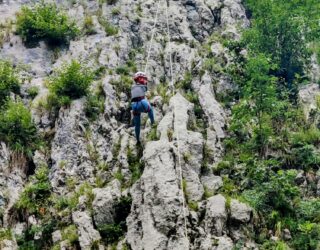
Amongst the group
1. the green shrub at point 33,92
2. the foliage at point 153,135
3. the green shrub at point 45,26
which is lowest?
the foliage at point 153,135

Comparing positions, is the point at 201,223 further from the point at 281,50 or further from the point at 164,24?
the point at 164,24

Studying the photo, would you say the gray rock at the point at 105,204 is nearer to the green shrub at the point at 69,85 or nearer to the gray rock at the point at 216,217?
the gray rock at the point at 216,217

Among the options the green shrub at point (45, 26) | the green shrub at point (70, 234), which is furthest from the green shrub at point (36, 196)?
the green shrub at point (45, 26)

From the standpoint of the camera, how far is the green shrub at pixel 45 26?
18.6 m

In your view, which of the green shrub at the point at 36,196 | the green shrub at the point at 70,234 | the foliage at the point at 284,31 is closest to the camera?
the green shrub at the point at 70,234

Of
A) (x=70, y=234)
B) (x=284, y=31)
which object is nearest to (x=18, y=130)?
(x=70, y=234)

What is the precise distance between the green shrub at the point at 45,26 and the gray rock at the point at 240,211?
415 inches

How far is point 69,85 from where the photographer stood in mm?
15414

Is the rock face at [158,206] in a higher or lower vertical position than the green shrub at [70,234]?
higher

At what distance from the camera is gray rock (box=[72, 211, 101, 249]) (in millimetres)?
11531

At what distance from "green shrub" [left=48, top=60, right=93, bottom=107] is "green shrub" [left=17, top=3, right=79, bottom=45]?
365 centimetres

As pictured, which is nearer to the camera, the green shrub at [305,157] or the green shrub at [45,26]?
the green shrub at [305,157]

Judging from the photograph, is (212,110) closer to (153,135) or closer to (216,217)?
(153,135)

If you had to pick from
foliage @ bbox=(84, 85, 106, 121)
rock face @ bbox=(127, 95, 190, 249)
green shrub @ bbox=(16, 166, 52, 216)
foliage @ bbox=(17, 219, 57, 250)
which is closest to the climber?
rock face @ bbox=(127, 95, 190, 249)
